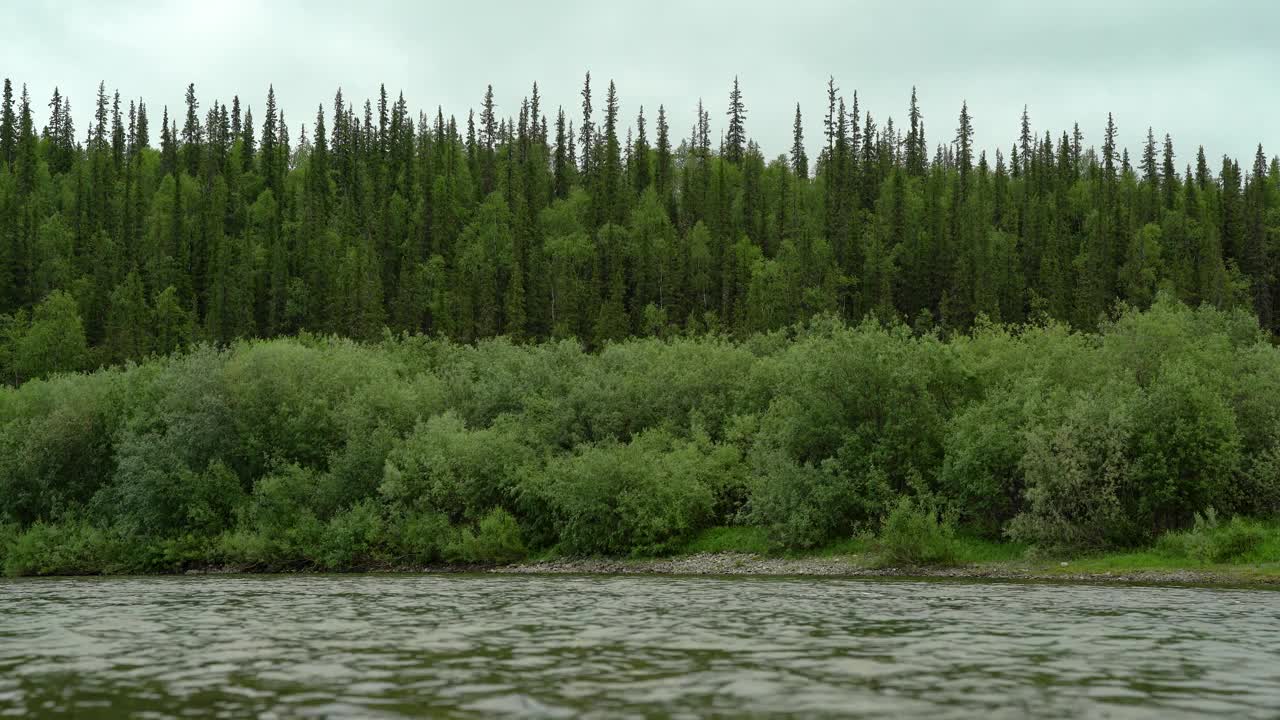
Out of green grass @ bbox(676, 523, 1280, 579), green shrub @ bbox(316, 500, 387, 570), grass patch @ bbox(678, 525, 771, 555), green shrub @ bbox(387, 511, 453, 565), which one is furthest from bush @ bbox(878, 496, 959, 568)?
green shrub @ bbox(316, 500, 387, 570)

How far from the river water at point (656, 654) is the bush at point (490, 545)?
24374 millimetres

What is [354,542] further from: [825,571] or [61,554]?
[825,571]

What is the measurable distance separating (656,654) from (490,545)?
153 ft

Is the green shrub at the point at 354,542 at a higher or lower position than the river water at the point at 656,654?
lower

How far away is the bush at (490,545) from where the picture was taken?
70688mm

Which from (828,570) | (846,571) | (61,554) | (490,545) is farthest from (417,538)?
(846,571)

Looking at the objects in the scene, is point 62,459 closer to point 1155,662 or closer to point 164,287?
point 1155,662

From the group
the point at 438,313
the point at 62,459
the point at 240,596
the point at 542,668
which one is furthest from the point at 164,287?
the point at 542,668

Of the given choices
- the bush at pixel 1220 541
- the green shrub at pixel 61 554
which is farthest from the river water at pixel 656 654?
the green shrub at pixel 61 554

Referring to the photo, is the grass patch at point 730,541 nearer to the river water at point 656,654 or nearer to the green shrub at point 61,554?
the river water at point 656,654

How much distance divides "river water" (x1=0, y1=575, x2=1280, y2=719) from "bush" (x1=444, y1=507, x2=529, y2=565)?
24374 millimetres

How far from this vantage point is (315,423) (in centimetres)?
8062

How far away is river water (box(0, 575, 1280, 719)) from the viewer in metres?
18.5

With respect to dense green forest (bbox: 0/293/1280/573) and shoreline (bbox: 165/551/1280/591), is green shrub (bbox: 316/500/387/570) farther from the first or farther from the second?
shoreline (bbox: 165/551/1280/591)
